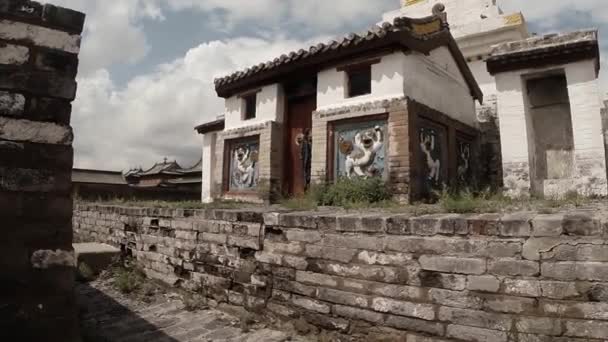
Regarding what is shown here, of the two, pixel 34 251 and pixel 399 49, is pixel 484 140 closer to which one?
pixel 399 49

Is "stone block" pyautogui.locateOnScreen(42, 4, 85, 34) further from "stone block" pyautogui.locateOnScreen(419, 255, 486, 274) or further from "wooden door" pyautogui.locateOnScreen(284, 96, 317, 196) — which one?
"wooden door" pyautogui.locateOnScreen(284, 96, 317, 196)

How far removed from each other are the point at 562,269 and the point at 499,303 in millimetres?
545

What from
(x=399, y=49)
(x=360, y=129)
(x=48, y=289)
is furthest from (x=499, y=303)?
(x=399, y=49)

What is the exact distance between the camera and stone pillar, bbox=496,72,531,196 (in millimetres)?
8383

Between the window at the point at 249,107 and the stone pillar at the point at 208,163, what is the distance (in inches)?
125

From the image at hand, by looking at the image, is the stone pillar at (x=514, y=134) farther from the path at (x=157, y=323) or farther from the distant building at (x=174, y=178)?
the distant building at (x=174, y=178)

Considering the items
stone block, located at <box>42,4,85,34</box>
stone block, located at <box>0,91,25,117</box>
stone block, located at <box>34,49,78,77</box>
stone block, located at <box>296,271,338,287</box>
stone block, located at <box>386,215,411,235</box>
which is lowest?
stone block, located at <box>296,271,338,287</box>

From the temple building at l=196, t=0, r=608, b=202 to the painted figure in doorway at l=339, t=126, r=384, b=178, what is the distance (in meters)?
0.02

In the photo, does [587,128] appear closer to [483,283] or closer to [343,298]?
[483,283]

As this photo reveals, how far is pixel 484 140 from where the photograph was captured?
10781 millimetres

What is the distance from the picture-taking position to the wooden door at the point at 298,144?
30.9ft

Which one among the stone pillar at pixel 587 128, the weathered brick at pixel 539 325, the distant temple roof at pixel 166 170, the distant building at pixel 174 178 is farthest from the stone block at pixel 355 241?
the distant temple roof at pixel 166 170

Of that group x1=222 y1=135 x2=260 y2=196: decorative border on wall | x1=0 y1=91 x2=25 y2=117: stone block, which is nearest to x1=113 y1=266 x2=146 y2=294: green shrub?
x1=222 y1=135 x2=260 y2=196: decorative border on wall

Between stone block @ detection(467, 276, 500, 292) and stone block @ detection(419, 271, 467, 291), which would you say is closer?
stone block @ detection(467, 276, 500, 292)
